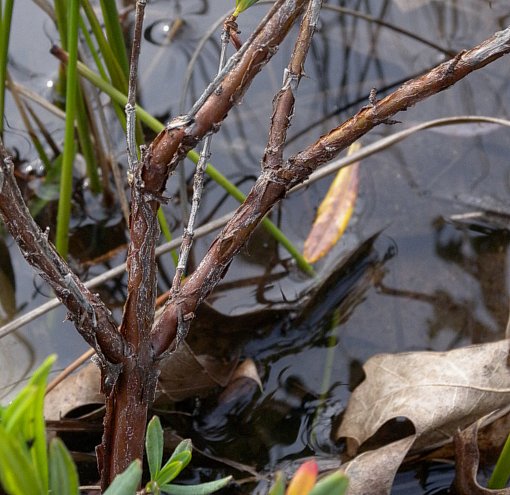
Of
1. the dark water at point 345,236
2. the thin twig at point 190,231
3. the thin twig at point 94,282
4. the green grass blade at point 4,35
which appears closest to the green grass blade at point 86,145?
the dark water at point 345,236

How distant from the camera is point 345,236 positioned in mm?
1525

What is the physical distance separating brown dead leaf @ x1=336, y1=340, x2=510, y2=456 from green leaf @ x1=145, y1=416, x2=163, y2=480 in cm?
51

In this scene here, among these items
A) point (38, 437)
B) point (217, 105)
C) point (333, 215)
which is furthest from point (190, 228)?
point (333, 215)

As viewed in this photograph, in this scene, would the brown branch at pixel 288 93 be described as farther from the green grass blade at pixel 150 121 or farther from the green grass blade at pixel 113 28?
the green grass blade at pixel 113 28

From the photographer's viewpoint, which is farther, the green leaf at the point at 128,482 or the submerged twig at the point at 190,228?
the submerged twig at the point at 190,228

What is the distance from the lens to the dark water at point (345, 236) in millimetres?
1218

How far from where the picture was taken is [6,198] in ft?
2.05

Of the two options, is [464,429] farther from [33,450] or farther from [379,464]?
[33,450]

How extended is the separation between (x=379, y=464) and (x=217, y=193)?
32.0 inches

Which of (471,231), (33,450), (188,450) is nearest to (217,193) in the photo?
(471,231)

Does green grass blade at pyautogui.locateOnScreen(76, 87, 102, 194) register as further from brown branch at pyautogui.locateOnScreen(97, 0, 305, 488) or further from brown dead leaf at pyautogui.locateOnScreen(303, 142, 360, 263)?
brown branch at pyautogui.locateOnScreen(97, 0, 305, 488)

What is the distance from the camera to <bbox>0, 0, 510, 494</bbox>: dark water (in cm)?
122

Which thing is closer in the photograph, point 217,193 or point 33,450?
point 33,450

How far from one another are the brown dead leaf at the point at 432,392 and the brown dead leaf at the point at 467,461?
0.05 m
